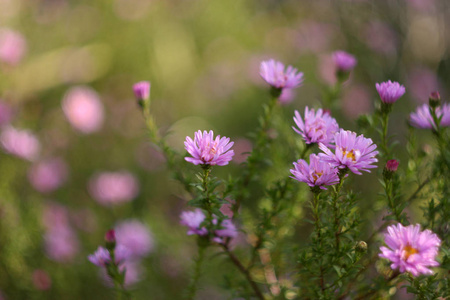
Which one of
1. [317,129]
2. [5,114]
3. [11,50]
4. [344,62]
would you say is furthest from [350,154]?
[11,50]

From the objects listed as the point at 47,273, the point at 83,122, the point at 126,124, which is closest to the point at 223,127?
the point at 126,124

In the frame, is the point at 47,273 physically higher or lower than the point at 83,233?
lower

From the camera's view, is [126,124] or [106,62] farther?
[106,62]

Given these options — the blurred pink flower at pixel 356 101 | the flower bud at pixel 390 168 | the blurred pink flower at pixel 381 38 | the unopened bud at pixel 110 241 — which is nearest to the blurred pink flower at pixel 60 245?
the unopened bud at pixel 110 241

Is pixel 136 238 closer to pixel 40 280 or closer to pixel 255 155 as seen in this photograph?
pixel 40 280

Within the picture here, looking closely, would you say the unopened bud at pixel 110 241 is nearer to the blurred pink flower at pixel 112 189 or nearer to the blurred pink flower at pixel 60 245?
the blurred pink flower at pixel 60 245

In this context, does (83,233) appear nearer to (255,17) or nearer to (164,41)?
(164,41)
